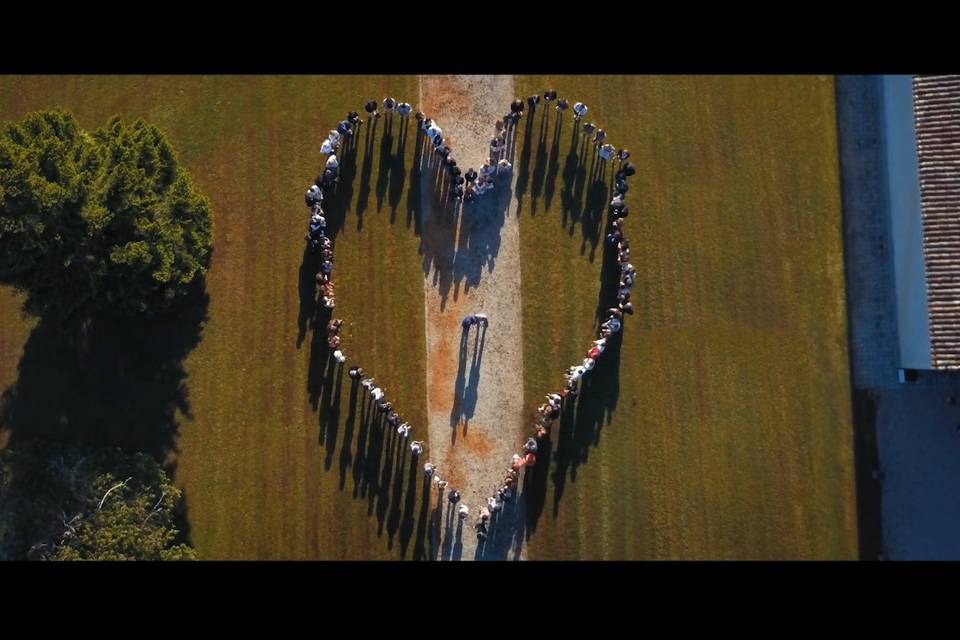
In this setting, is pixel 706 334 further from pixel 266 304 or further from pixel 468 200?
pixel 266 304

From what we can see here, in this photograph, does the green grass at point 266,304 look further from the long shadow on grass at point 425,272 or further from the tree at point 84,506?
the tree at point 84,506

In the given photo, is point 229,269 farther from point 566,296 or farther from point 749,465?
point 749,465

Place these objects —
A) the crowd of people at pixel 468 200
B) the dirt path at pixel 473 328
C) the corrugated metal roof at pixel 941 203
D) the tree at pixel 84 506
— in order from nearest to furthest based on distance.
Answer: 1. the tree at pixel 84 506
2. the corrugated metal roof at pixel 941 203
3. the crowd of people at pixel 468 200
4. the dirt path at pixel 473 328

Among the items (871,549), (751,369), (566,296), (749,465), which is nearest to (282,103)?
(566,296)

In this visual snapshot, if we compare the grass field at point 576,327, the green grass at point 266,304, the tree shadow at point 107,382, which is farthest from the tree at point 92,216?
the grass field at point 576,327

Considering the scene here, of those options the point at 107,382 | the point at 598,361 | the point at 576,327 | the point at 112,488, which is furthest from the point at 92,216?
the point at 598,361

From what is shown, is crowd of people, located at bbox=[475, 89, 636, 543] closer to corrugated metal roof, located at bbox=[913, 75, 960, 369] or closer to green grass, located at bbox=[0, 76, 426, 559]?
green grass, located at bbox=[0, 76, 426, 559]
